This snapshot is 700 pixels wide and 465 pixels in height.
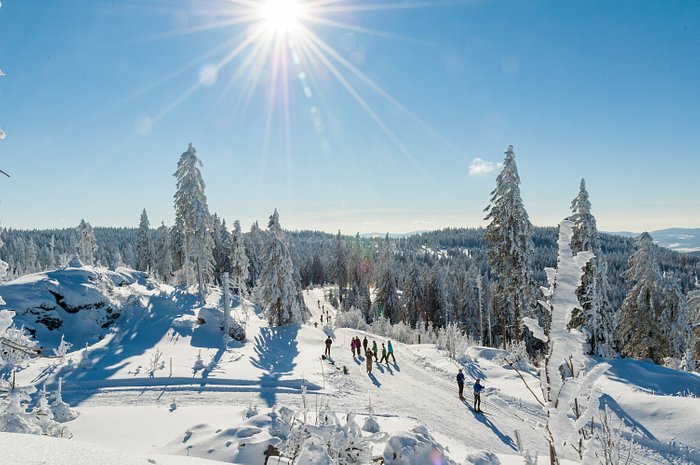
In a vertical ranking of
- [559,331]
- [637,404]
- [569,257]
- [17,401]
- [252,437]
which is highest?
[569,257]

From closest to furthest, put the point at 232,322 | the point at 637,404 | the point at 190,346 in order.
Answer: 1. the point at 637,404
2. the point at 190,346
3. the point at 232,322

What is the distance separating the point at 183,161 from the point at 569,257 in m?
35.3

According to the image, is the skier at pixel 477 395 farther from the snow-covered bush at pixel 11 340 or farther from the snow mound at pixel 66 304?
the snow mound at pixel 66 304

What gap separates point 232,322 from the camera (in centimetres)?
2600

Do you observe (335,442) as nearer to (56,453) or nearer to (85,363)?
(56,453)

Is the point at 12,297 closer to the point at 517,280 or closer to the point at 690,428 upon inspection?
the point at 517,280

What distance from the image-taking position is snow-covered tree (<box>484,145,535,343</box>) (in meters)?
24.1

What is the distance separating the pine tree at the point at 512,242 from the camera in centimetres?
2412

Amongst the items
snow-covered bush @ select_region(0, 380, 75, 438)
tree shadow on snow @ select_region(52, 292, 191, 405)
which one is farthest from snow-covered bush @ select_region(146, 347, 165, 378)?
snow-covered bush @ select_region(0, 380, 75, 438)

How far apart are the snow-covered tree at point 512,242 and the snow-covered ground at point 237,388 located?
4424 millimetres

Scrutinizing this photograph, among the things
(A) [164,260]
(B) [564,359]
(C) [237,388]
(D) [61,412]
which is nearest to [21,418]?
(D) [61,412]

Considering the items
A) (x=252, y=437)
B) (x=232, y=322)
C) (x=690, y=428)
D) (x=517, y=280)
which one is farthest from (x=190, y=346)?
(x=690, y=428)

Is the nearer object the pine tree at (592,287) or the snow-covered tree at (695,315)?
the pine tree at (592,287)

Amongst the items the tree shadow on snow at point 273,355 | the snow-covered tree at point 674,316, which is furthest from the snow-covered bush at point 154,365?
the snow-covered tree at point 674,316
